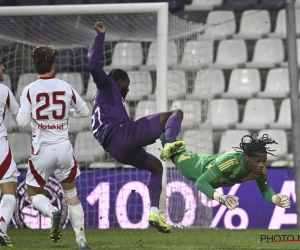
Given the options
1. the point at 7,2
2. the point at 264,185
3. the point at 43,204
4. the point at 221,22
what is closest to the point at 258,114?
the point at 221,22

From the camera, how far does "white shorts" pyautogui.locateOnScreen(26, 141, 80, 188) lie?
7195mm

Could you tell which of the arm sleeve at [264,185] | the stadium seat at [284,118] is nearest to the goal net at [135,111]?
the stadium seat at [284,118]

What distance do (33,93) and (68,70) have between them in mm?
4687

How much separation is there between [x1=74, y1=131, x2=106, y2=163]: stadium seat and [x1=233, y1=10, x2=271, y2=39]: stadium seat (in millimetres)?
2897

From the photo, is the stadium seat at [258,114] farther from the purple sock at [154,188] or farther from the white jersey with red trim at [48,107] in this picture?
the white jersey with red trim at [48,107]

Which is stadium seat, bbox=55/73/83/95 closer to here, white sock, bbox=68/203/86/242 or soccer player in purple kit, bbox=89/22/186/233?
soccer player in purple kit, bbox=89/22/186/233

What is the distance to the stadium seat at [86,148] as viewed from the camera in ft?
38.4

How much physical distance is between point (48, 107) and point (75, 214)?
0.94m

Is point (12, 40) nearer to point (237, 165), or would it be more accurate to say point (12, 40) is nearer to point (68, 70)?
point (68, 70)

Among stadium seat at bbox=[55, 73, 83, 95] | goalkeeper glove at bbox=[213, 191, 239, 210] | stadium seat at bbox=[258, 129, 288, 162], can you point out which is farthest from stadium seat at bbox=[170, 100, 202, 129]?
goalkeeper glove at bbox=[213, 191, 239, 210]

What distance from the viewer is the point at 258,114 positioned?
12.5 m

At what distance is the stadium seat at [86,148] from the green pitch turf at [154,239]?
1.53m

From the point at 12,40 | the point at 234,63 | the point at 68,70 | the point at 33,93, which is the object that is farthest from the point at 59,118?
the point at 234,63

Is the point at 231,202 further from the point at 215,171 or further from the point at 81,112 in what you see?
the point at 81,112
